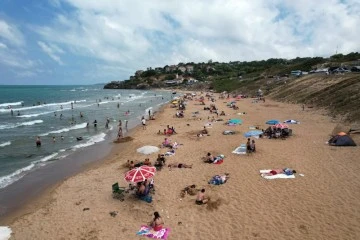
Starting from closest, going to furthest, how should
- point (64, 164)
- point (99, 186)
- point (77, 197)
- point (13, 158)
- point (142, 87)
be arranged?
point (77, 197) < point (99, 186) < point (64, 164) < point (13, 158) < point (142, 87)

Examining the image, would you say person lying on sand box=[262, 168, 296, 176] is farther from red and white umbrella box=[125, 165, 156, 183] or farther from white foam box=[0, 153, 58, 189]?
white foam box=[0, 153, 58, 189]

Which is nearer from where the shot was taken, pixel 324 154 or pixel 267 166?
pixel 267 166

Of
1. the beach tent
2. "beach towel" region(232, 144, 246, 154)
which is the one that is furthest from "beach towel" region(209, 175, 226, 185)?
the beach tent

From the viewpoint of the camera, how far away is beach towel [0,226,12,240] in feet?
39.3

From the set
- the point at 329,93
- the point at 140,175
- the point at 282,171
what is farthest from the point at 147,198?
the point at 329,93

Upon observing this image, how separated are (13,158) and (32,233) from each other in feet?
46.7

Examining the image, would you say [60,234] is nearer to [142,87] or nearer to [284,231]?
[284,231]

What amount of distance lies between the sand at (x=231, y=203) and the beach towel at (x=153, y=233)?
274 millimetres

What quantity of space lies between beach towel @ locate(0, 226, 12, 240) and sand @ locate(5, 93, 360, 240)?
257 millimetres

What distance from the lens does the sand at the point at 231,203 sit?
11398 millimetres

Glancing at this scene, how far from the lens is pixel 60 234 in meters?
12.0

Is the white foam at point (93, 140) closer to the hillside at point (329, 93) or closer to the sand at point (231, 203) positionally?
the sand at point (231, 203)

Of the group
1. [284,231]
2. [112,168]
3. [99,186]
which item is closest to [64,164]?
[112,168]

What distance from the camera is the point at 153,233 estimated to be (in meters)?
11.4
